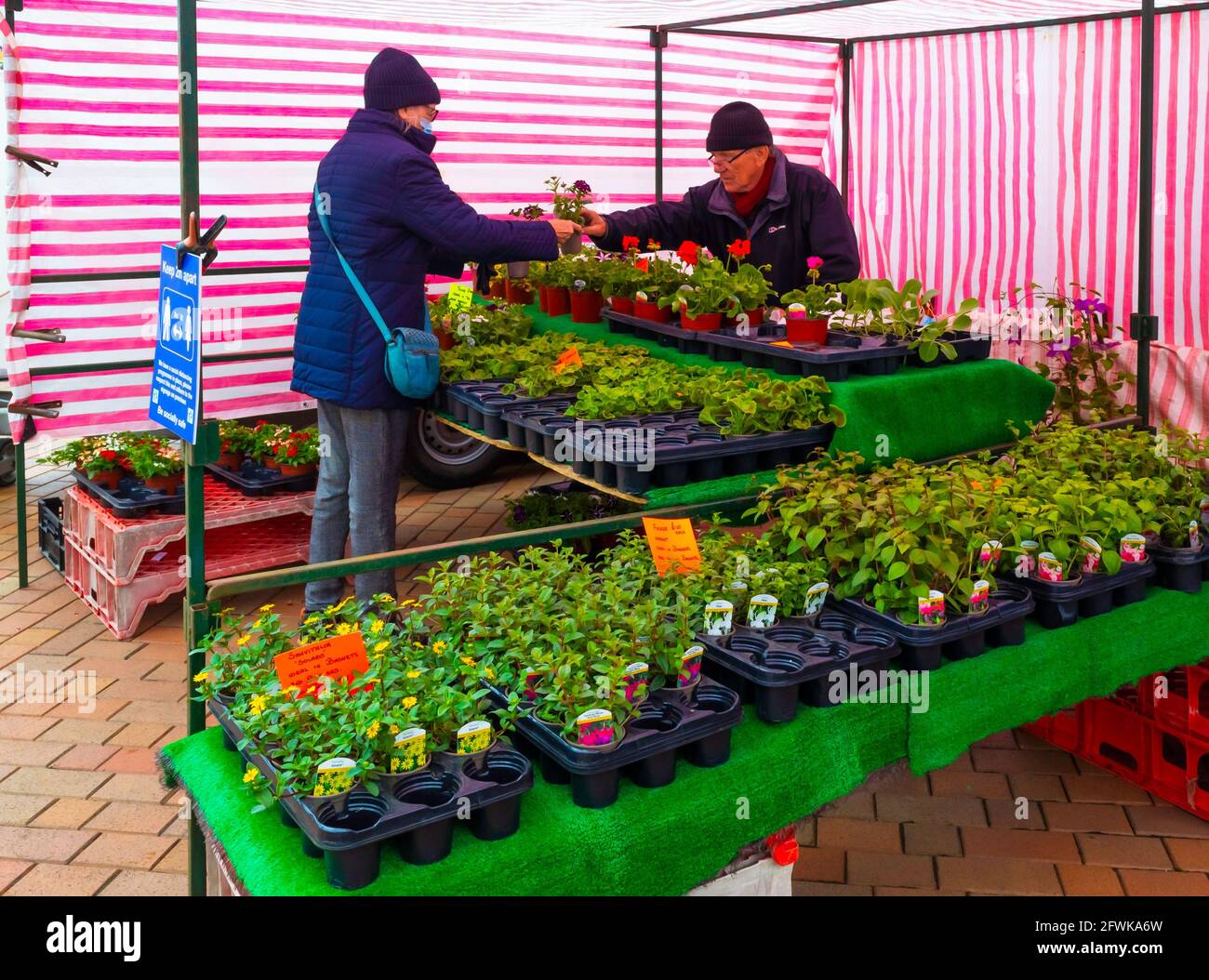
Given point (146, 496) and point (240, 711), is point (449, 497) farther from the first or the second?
point (240, 711)

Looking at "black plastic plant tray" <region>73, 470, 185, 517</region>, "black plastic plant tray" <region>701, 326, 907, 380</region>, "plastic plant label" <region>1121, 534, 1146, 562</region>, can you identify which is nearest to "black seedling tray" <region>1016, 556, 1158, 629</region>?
"plastic plant label" <region>1121, 534, 1146, 562</region>

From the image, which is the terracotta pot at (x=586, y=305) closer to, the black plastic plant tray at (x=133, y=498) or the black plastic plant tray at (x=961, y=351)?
the black plastic plant tray at (x=961, y=351)

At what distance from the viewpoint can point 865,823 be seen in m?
3.68

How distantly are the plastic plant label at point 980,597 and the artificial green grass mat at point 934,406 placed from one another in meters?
0.89

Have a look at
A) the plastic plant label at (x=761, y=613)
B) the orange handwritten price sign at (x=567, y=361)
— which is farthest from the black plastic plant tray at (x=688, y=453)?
the plastic plant label at (x=761, y=613)

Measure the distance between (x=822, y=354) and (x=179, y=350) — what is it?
204 centimetres

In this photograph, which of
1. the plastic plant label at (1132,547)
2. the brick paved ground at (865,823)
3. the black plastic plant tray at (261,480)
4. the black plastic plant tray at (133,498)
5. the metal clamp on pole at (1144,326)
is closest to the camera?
the plastic plant label at (1132,547)

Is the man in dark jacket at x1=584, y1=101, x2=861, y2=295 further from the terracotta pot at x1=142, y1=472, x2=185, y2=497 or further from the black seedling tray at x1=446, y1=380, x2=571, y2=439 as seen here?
the terracotta pot at x1=142, y1=472, x2=185, y2=497

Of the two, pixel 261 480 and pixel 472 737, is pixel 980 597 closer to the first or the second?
pixel 472 737

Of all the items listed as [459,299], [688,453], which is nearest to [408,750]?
[688,453]

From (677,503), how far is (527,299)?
257 centimetres

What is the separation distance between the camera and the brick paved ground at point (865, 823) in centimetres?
333

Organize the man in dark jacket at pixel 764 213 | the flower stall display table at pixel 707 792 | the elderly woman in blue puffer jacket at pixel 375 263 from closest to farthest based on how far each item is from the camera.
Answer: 1. the flower stall display table at pixel 707 792
2. the elderly woman in blue puffer jacket at pixel 375 263
3. the man in dark jacket at pixel 764 213
